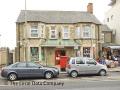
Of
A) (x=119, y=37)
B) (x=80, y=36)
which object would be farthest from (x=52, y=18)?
(x=119, y=37)

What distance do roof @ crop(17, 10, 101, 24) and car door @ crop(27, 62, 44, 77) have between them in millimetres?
15840

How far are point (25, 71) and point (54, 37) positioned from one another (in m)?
16.9

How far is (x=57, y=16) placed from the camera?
45750mm

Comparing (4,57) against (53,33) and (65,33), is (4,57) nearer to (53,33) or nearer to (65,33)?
(53,33)

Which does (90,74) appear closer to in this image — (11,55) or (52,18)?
(52,18)

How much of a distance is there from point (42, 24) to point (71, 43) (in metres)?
4.40

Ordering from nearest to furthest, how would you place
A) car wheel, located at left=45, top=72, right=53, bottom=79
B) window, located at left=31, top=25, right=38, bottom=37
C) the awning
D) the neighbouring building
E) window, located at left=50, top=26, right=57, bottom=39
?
1. car wheel, located at left=45, top=72, right=53, bottom=79
2. window, located at left=31, top=25, right=38, bottom=37
3. the awning
4. window, located at left=50, top=26, right=57, bottom=39
5. the neighbouring building

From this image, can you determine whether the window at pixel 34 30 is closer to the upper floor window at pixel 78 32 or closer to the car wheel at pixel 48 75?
the upper floor window at pixel 78 32

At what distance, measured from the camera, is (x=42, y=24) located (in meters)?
43.2

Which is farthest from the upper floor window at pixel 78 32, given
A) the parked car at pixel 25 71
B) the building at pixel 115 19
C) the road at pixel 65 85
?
the parked car at pixel 25 71

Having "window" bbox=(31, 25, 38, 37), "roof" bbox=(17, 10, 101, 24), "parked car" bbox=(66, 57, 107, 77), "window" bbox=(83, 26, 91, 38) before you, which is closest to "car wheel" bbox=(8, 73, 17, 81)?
"parked car" bbox=(66, 57, 107, 77)

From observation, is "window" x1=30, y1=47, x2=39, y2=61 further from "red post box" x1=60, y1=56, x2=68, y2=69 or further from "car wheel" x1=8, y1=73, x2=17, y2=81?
"car wheel" x1=8, y1=73, x2=17, y2=81

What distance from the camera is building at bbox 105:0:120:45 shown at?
174 ft

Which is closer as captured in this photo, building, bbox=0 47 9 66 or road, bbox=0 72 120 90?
road, bbox=0 72 120 90
